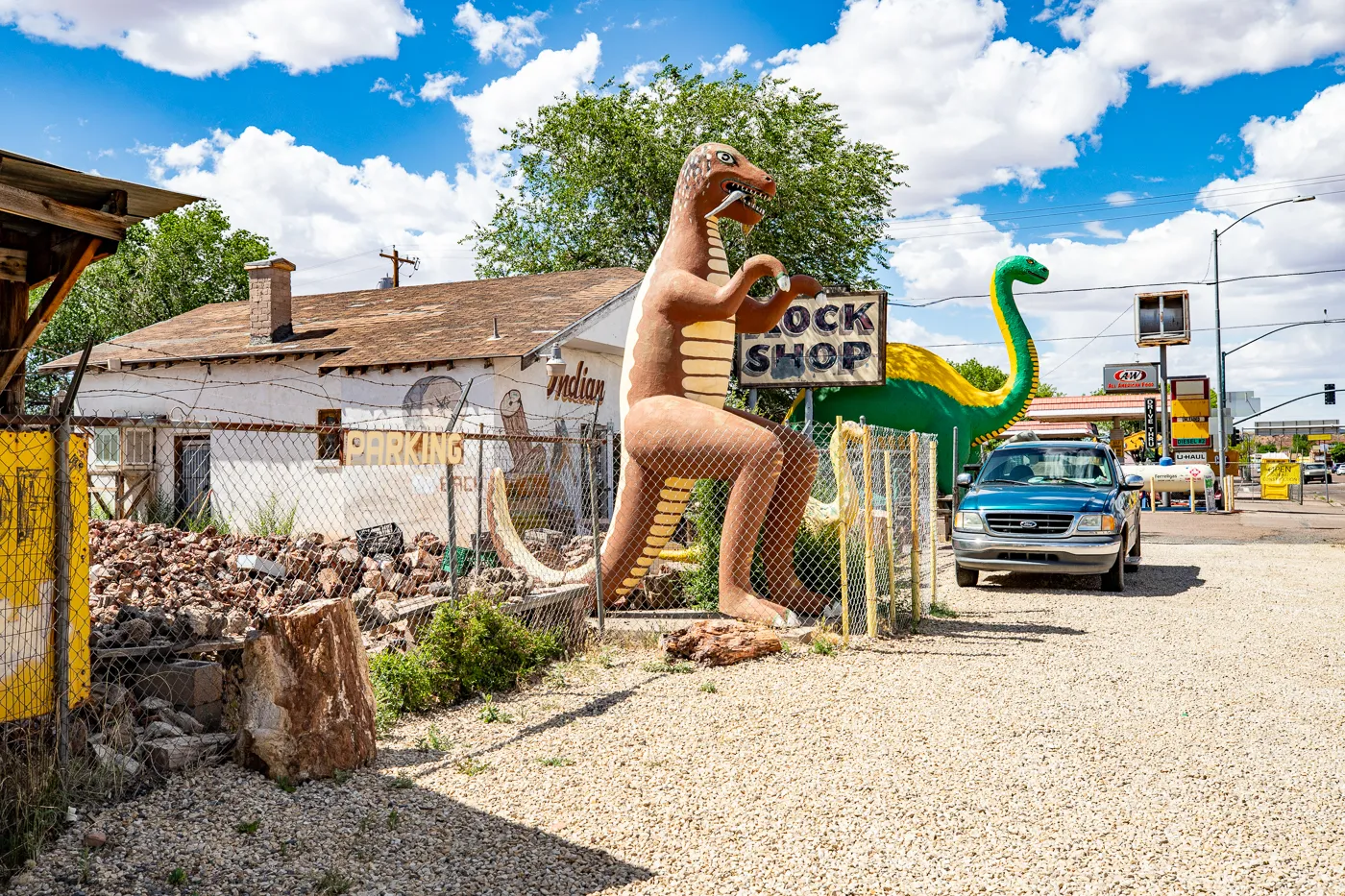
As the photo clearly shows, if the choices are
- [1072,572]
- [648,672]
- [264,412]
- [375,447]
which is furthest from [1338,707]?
[264,412]

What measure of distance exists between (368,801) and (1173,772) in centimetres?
384

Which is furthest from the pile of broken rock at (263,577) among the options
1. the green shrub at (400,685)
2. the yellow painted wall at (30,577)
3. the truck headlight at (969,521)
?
the truck headlight at (969,521)

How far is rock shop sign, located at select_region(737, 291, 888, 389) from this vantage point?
1703 centimetres

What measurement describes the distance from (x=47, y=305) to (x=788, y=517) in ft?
18.4

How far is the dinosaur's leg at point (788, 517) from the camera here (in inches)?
337

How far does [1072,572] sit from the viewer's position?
11562 millimetres

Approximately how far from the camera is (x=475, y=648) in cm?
672

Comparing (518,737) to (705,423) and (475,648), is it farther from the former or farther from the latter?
(705,423)

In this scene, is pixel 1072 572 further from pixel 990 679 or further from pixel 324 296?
pixel 324 296

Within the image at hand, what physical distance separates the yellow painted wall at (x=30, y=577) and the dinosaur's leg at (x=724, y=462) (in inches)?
184

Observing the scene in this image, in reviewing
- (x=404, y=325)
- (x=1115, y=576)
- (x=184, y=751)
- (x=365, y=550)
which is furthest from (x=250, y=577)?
(x=1115, y=576)

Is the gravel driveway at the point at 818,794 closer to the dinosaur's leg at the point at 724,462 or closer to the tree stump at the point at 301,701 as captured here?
the tree stump at the point at 301,701

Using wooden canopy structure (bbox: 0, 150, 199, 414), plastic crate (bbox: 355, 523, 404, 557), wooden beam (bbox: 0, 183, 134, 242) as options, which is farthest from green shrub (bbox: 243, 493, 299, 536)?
wooden beam (bbox: 0, 183, 134, 242)

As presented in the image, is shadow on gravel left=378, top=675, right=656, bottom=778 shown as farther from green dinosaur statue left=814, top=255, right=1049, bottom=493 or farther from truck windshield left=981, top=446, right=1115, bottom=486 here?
green dinosaur statue left=814, top=255, right=1049, bottom=493
